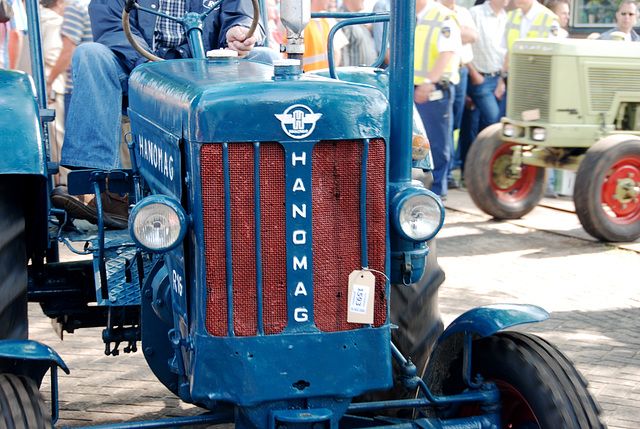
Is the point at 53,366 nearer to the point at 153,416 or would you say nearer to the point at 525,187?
the point at 153,416

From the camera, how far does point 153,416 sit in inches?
145

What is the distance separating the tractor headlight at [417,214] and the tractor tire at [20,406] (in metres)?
1.08

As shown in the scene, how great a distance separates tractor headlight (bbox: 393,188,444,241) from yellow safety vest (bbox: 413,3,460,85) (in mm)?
5841

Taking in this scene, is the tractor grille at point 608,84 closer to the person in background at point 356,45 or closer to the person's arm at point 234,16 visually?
the person in background at point 356,45

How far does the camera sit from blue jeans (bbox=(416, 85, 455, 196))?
27.5ft

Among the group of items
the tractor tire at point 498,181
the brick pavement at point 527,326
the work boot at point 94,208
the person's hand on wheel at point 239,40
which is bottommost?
the brick pavement at point 527,326

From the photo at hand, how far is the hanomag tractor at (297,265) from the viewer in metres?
2.24

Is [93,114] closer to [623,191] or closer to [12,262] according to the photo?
[12,262]

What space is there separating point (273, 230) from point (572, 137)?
5.80 meters

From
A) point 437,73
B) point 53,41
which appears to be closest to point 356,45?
point 437,73

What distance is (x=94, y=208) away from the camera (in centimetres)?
370

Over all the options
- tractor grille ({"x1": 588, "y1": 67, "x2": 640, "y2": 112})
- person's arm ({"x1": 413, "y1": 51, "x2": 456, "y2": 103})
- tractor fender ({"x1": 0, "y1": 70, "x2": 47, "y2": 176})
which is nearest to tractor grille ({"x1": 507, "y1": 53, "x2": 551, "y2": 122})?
tractor grille ({"x1": 588, "y1": 67, "x2": 640, "y2": 112})

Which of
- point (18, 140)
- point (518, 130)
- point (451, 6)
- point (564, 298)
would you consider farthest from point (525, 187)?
point (18, 140)

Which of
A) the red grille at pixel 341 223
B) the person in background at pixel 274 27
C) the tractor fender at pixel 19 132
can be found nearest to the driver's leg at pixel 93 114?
the tractor fender at pixel 19 132
